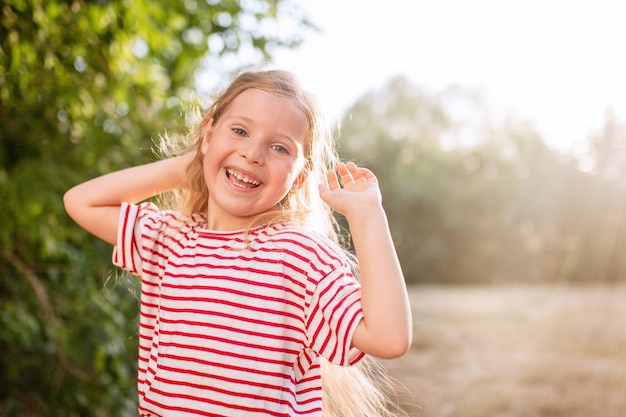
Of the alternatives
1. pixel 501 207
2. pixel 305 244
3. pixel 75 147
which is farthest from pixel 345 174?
pixel 501 207

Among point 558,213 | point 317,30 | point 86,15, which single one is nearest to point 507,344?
point 558,213

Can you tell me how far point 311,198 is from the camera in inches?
57.3

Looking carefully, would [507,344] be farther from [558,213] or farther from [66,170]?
[66,170]

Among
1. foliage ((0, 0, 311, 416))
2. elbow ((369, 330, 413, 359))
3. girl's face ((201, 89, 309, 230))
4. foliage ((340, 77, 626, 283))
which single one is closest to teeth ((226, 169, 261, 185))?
girl's face ((201, 89, 309, 230))

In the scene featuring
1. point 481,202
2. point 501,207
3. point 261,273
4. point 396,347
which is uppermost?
point 481,202

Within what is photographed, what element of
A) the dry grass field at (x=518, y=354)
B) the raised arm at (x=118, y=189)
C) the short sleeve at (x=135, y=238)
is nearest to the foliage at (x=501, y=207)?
the dry grass field at (x=518, y=354)

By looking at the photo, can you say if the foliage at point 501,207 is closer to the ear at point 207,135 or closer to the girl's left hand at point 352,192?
the ear at point 207,135

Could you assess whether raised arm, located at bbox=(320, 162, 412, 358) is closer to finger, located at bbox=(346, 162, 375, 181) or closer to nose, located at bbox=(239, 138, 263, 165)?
finger, located at bbox=(346, 162, 375, 181)

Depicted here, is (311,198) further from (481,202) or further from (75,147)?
(481,202)

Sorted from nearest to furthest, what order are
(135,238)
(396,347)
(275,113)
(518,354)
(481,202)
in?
(396,347), (275,113), (135,238), (518,354), (481,202)

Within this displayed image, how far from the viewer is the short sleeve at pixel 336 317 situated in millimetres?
1074

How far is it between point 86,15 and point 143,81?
0.50m

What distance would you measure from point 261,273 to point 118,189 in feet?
1.67

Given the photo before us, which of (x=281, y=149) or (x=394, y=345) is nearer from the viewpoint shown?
(x=394, y=345)
